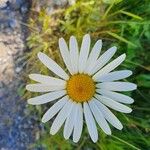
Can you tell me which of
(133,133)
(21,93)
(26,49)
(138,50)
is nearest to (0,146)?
(21,93)

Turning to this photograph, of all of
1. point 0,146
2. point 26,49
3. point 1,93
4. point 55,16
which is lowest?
point 0,146

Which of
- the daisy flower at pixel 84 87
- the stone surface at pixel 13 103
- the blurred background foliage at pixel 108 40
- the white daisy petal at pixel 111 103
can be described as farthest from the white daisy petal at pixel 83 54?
the stone surface at pixel 13 103

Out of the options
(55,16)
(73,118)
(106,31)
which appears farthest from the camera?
(55,16)

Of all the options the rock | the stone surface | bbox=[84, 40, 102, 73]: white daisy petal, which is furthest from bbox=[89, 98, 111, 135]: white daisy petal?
the rock

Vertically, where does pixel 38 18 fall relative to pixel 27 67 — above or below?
above

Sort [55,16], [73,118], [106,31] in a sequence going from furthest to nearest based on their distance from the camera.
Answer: [55,16] < [106,31] < [73,118]

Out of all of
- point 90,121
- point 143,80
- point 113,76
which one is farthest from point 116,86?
point 143,80

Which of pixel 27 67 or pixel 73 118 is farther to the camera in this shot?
pixel 27 67

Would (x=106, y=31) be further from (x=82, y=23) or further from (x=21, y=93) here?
(x=21, y=93)
